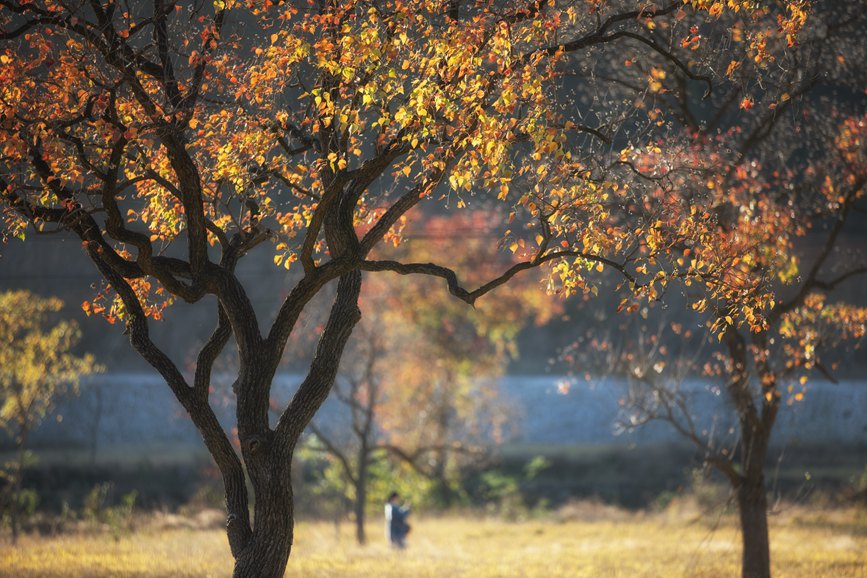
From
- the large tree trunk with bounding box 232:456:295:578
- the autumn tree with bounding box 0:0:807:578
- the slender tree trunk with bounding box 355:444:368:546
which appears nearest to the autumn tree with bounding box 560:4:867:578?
the autumn tree with bounding box 0:0:807:578

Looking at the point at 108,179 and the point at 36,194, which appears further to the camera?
the point at 36,194

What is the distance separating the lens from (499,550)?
872 inches

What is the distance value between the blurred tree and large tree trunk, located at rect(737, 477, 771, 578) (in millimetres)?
10365

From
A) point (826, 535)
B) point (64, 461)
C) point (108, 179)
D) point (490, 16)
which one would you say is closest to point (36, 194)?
point (108, 179)

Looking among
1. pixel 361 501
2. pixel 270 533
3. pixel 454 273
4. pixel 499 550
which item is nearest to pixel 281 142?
pixel 454 273

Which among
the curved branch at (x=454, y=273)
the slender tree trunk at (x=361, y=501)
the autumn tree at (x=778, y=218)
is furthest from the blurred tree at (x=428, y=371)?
the curved branch at (x=454, y=273)

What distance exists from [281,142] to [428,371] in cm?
1935

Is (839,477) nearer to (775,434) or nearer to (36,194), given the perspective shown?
(775,434)

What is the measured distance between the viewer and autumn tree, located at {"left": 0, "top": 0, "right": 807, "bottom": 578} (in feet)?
31.3

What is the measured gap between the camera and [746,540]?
1548cm

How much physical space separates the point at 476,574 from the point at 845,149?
8.29m

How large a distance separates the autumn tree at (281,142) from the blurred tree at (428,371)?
1365 cm

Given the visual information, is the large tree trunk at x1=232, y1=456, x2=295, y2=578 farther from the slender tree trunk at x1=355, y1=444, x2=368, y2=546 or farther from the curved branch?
the slender tree trunk at x1=355, y1=444, x2=368, y2=546

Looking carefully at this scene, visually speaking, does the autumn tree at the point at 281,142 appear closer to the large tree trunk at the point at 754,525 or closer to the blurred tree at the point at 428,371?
the large tree trunk at the point at 754,525
